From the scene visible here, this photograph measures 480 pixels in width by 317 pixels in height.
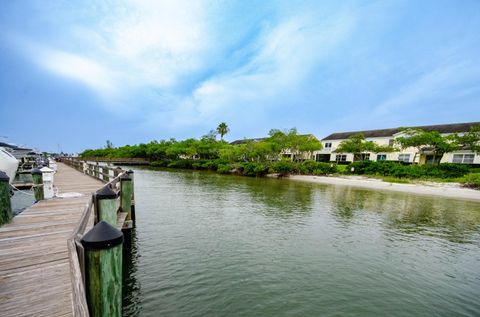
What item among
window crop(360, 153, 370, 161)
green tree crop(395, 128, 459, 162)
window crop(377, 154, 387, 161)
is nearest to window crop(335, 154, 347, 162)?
window crop(360, 153, 370, 161)

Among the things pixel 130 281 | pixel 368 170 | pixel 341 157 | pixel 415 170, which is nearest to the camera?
pixel 130 281

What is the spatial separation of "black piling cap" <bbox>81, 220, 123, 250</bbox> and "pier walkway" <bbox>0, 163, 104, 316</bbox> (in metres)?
0.97

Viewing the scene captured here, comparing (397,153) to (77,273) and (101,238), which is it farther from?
(77,273)

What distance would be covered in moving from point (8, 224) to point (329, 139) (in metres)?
51.8

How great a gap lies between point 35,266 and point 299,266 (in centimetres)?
631

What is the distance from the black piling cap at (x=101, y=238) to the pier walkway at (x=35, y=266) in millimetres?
974

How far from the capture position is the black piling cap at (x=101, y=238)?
2.13 m

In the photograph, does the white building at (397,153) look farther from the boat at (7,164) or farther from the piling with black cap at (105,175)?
the boat at (7,164)

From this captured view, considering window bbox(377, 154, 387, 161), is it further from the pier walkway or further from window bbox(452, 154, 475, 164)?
the pier walkway

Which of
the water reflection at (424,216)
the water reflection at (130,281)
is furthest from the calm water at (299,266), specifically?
the water reflection at (424,216)

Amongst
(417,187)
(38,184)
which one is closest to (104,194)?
(38,184)

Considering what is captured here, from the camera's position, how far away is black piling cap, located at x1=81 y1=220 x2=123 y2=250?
83.8 inches

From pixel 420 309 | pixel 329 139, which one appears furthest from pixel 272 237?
pixel 329 139

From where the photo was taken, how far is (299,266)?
22.4 feet
